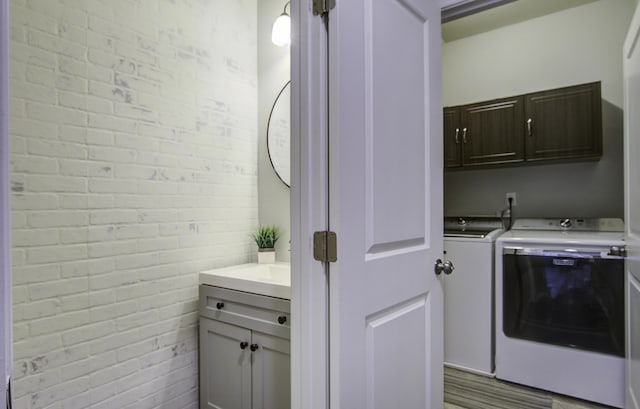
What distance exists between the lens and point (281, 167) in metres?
2.20

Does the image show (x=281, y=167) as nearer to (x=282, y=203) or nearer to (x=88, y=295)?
(x=282, y=203)

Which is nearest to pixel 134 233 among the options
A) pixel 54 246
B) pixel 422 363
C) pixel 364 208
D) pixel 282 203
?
pixel 54 246

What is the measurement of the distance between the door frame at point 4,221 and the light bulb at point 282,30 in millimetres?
1867

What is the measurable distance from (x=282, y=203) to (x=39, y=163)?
1220mm

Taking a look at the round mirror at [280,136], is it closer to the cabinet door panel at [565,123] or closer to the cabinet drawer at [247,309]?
the cabinet drawer at [247,309]

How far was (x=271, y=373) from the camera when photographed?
1520 mm

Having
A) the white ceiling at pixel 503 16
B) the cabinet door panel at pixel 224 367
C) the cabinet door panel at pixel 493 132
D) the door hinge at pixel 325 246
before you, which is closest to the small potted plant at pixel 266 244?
the cabinet door panel at pixel 224 367

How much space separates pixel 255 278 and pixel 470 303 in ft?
5.27

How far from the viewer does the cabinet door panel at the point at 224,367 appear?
1.63 meters

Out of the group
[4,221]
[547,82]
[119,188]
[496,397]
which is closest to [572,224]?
[547,82]

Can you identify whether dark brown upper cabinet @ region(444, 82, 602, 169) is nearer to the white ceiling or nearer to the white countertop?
the white ceiling

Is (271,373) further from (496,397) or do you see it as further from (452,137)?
(452,137)

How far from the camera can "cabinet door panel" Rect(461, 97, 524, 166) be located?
2711mm

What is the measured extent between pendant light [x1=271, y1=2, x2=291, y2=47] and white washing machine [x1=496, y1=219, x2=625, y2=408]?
1919 millimetres
